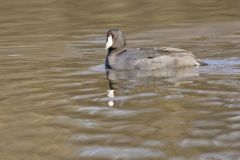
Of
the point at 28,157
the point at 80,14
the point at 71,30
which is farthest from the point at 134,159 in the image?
the point at 80,14

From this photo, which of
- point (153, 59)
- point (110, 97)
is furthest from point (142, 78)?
point (110, 97)

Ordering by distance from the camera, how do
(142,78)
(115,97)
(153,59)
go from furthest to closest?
(153,59)
(142,78)
(115,97)

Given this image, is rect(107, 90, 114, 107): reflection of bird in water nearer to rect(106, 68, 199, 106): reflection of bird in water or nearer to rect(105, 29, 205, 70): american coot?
rect(106, 68, 199, 106): reflection of bird in water

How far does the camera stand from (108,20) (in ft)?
68.9

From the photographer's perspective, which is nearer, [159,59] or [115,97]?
[115,97]

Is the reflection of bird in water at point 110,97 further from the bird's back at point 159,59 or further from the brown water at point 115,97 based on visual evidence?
the bird's back at point 159,59

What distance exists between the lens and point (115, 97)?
33.1 feet

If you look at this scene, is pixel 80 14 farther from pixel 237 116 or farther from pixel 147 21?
pixel 237 116

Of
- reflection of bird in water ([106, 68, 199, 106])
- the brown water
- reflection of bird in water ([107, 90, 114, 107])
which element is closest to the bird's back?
reflection of bird in water ([106, 68, 199, 106])

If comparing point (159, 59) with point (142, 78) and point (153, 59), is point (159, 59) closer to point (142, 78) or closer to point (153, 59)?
point (153, 59)

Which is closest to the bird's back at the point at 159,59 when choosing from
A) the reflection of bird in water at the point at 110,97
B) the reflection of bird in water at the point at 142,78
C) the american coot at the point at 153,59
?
the american coot at the point at 153,59

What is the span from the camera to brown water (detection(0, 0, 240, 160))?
7.43 m

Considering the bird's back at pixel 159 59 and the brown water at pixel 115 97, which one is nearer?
the brown water at pixel 115 97

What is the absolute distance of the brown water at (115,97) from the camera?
7.43 m
